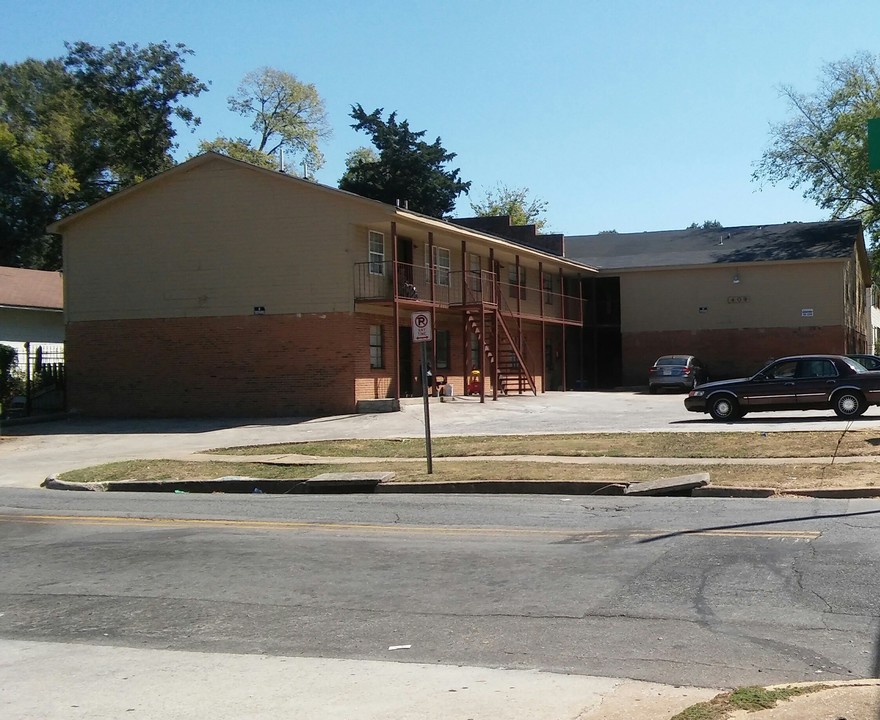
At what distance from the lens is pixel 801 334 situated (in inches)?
A: 1743

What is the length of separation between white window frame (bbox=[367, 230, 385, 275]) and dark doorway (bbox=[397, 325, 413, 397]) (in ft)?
10.0

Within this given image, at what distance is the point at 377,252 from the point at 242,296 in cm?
443

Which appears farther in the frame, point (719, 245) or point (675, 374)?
point (719, 245)

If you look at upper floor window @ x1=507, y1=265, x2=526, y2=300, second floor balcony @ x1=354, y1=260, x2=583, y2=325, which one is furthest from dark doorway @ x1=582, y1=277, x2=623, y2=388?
upper floor window @ x1=507, y1=265, x2=526, y2=300

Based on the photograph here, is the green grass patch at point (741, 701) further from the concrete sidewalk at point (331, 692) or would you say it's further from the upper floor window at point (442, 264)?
the upper floor window at point (442, 264)

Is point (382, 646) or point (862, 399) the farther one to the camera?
point (862, 399)

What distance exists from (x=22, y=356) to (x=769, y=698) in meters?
37.2

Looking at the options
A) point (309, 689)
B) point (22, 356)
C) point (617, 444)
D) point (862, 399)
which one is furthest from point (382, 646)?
point (22, 356)

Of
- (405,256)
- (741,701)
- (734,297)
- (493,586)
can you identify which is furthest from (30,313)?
(741,701)

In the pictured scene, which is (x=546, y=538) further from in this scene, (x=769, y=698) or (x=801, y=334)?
(x=801, y=334)

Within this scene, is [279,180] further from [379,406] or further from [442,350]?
[442,350]

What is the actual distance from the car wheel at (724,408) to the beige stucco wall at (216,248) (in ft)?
36.7

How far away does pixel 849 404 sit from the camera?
2248 cm

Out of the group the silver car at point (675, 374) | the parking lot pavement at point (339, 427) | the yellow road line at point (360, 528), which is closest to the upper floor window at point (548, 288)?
the silver car at point (675, 374)
